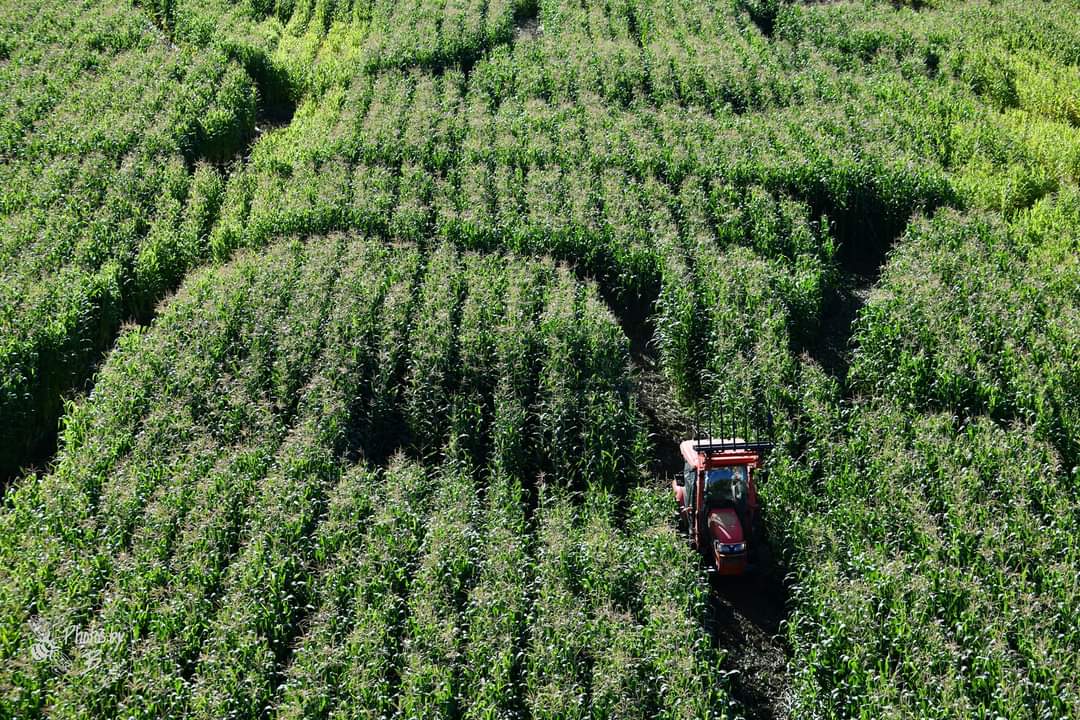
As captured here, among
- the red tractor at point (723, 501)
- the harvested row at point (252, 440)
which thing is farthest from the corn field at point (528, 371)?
the red tractor at point (723, 501)

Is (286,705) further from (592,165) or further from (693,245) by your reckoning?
(592,165)

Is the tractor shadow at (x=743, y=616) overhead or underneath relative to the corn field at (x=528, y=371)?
underneath

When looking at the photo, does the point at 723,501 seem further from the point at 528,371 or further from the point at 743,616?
the point at 528,371

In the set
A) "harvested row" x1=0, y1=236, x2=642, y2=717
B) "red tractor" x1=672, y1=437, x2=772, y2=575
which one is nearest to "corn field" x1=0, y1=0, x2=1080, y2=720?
"harvested row" x1=0, y1=236, x2=642, y2=717

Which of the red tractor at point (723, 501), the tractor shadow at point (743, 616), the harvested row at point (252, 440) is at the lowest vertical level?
the tractor shadow at point (743, 616)

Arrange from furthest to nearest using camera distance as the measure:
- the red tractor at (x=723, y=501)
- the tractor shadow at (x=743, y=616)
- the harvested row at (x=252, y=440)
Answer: the red tractor at (x=723, y=501)
the tractor shadow at (x=743, y=616)
the harvested row at (x=252, y=440)

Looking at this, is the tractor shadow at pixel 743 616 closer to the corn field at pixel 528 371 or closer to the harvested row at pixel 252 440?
→ the corn field at pixel 528 371
